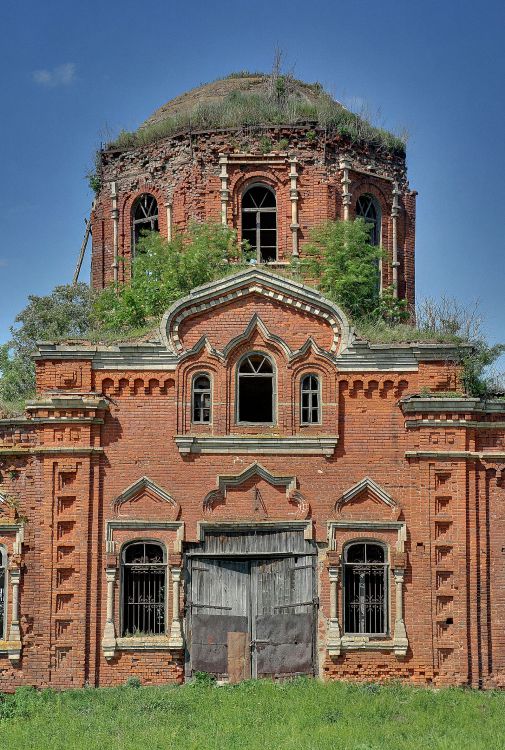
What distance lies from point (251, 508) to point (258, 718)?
3500 mm

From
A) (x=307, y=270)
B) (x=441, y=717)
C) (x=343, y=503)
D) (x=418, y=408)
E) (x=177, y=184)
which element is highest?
(x=177, y=184)

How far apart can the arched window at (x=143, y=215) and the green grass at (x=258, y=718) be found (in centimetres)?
1007

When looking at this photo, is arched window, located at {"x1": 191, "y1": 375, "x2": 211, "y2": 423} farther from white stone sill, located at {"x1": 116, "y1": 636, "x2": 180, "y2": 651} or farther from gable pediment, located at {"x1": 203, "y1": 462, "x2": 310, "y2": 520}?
white stone sill, located at {"x1": 116, "y1": 636, "x2": 180, "y2": 651}

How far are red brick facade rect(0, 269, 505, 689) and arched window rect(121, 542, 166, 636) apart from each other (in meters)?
0.18

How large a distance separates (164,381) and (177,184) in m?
6.34

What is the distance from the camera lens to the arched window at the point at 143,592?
653 inches

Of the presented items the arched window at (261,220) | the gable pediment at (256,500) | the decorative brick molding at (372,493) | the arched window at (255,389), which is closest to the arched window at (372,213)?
the arched window at (261,220)

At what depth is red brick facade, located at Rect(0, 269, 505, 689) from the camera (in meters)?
16.3

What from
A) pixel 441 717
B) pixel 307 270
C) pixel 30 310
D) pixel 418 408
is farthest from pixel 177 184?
pixel 441 717

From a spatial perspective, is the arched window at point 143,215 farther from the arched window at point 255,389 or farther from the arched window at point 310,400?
the arched window at point 310,400

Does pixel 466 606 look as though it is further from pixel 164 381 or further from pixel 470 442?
pixel 164 381

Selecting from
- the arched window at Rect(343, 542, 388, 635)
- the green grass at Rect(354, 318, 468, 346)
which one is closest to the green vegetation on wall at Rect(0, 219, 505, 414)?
the green grass at Rect(354, 318, 468, 346)

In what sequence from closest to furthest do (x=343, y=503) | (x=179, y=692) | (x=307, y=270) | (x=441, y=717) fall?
(x=441, y=717) < (x=179, y=692) < (x=343, y=503) < (x=307, y=270)

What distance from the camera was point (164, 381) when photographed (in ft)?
55.4
